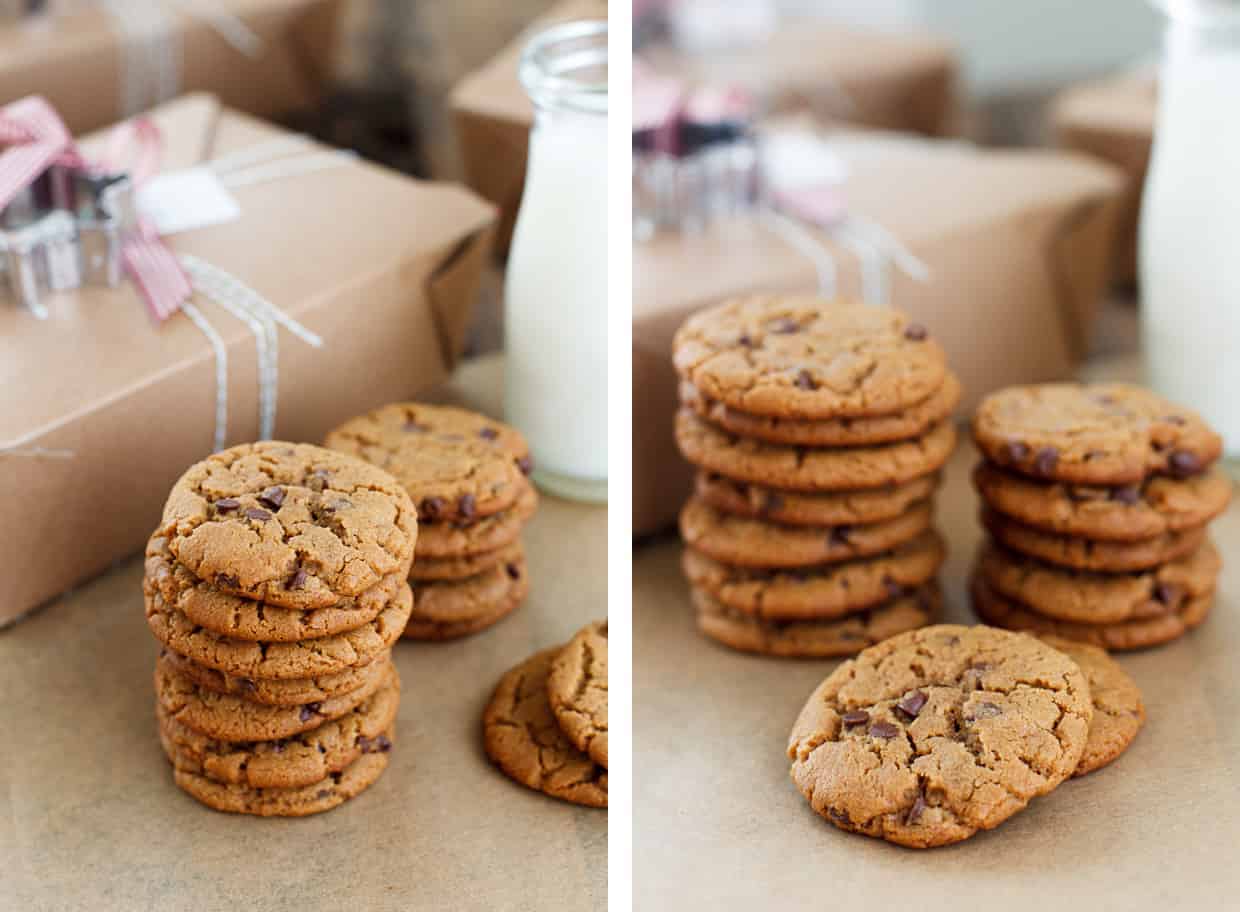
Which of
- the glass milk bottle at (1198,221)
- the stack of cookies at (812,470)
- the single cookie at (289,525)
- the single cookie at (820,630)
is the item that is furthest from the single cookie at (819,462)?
the glass milk bottle at (1198,221)

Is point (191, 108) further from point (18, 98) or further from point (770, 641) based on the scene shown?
point (770, 641)

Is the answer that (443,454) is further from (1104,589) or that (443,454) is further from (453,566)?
(1104,589)

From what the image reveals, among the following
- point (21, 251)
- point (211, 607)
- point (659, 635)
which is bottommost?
point (659, 635)

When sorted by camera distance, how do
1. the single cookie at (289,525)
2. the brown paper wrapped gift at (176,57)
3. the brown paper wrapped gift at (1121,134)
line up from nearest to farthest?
the single cookie at (289,525), the brown paper wrapped gift at (176,57), the brown paper wrapped gift at (1121,134)

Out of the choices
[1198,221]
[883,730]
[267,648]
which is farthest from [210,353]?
[1198,221]

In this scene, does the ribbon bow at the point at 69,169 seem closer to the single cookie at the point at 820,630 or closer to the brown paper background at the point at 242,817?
the brown paper background at the point at 242,817

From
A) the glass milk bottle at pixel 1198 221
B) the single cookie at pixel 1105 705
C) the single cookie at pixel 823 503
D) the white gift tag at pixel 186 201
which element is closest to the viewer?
the single cookie at pixel 1105 705

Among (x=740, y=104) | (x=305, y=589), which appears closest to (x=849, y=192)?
(x=740, y=104)
